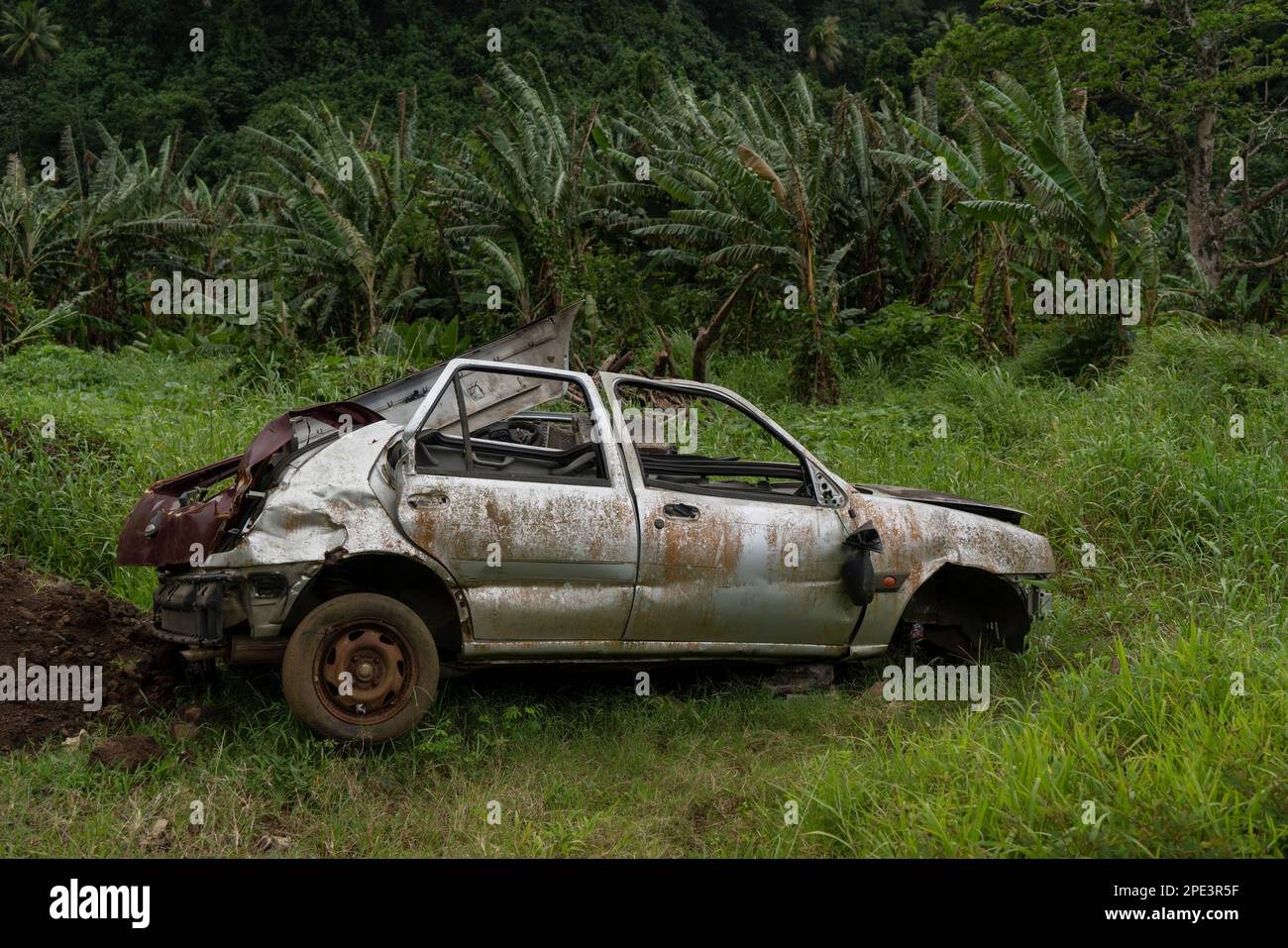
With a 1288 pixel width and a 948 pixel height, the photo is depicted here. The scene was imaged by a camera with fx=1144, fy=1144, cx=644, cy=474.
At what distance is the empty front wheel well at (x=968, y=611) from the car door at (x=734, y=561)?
2.23ft

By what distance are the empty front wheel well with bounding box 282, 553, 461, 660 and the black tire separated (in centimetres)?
17

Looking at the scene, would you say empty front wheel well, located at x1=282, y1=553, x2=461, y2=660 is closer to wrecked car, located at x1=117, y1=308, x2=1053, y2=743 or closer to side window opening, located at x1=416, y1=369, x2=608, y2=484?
wrecked car, located at x1=117, y1=308, x2=1053, y2=743

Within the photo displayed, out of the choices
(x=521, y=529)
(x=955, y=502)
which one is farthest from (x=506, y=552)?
(x=955, y=502)

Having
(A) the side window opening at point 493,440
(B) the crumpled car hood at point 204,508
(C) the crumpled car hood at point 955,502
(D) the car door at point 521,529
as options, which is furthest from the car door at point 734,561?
(B) the crumpled car hood at point 204,508

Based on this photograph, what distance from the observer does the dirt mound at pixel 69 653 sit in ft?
17.3

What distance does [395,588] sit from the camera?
525 cm

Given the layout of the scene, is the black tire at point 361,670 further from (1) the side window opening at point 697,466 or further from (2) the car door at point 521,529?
(1) the side window opening at point 697,466

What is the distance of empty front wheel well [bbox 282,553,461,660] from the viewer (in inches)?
197

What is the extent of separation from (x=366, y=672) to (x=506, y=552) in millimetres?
787

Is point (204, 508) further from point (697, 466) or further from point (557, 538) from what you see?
point (697, 466)

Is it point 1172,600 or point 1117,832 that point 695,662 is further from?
point 1172,600

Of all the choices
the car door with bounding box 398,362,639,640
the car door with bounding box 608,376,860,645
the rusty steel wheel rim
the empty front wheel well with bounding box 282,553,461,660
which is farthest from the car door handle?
the car door with bounding box 608,376,860,645

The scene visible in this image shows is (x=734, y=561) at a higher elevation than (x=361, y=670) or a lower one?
higher

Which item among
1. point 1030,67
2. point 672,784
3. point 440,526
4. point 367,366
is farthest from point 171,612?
point 1030,67
